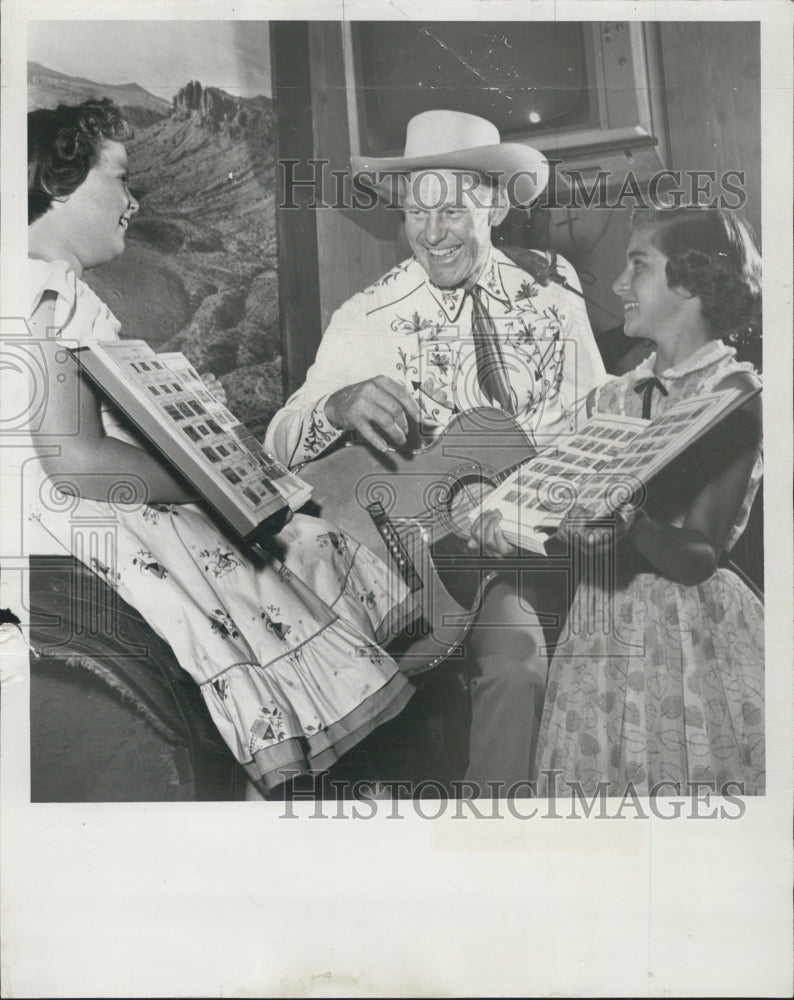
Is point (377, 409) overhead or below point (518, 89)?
below

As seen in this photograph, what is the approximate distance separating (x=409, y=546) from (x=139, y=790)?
978 millimetres

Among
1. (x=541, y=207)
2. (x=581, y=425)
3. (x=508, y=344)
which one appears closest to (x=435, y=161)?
(x=541, y=207)

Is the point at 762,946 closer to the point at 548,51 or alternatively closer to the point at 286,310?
the point at 286,310

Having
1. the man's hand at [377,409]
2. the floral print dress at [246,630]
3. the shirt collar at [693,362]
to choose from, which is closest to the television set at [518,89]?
the shirt collar at [693,362]

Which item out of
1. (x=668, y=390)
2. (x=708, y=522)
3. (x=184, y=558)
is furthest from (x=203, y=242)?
(x=708, y=522)

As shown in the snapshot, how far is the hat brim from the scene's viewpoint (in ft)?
8.71

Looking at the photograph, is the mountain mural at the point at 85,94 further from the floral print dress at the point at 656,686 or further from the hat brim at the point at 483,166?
the floral print dress at the point at 656,686

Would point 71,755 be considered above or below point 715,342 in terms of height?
below

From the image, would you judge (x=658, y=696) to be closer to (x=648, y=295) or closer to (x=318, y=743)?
(x=318, y=743)

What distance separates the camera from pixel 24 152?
264 cm

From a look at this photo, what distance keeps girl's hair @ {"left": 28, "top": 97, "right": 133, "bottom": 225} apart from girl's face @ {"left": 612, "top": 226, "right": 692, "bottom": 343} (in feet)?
4.81

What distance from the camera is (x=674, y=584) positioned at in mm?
2641

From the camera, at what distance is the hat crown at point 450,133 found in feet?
8.70

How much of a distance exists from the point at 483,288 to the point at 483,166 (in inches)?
13.0
